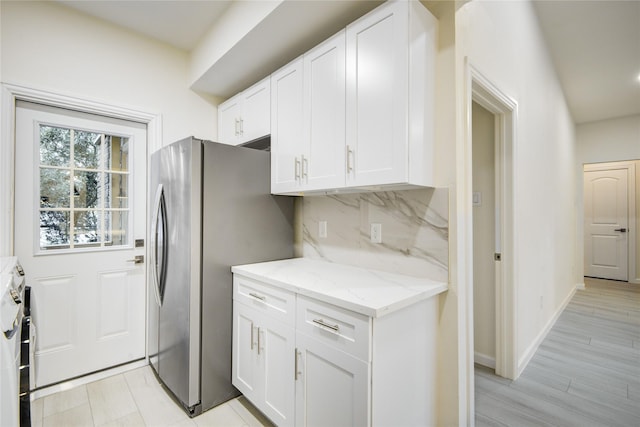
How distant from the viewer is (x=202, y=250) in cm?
186

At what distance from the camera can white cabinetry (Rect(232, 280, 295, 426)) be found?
5.04ft

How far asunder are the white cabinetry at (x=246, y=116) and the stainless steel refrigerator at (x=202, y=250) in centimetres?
31

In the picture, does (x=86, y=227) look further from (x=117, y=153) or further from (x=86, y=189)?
(x=117, y=153)

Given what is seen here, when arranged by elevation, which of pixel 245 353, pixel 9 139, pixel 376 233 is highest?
pixel 9 139

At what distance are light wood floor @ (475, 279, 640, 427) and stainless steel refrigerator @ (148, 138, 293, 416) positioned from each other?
1.70 m

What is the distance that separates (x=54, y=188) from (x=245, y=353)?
1.83 metres

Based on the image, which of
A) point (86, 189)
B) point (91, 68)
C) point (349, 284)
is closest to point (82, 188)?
point (86, 189)

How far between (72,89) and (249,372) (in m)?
2.36

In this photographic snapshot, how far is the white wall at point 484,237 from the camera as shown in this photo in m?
2.39

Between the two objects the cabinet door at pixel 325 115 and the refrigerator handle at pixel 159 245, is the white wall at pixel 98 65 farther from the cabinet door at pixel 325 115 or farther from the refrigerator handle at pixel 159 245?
the cabinet door at pixel 325 115

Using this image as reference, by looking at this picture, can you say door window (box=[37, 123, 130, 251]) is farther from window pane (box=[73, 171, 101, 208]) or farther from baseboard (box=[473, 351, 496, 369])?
baseboard (box=[473, 351, 496, 369])

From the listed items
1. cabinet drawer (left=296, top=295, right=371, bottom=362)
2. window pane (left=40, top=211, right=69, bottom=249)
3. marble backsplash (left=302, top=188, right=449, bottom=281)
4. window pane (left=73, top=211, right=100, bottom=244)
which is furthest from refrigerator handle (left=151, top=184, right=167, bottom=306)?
cabinet drawer (left=296, top=295, right=371, bottom=362)

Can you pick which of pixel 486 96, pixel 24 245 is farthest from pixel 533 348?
pixel 24 245

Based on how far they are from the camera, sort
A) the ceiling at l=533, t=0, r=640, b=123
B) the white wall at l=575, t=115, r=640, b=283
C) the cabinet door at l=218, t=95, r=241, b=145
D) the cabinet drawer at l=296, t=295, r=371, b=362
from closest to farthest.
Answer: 1. the cabinet drawer at l=296, t=295, r=371, b=362
2. the cabinet door at l=218, t=95, r=241, b=145
3. the ceiling at l=533, t=0, r=640, b=123
4. the white wall at l=575, t=115, r=640, b=283
